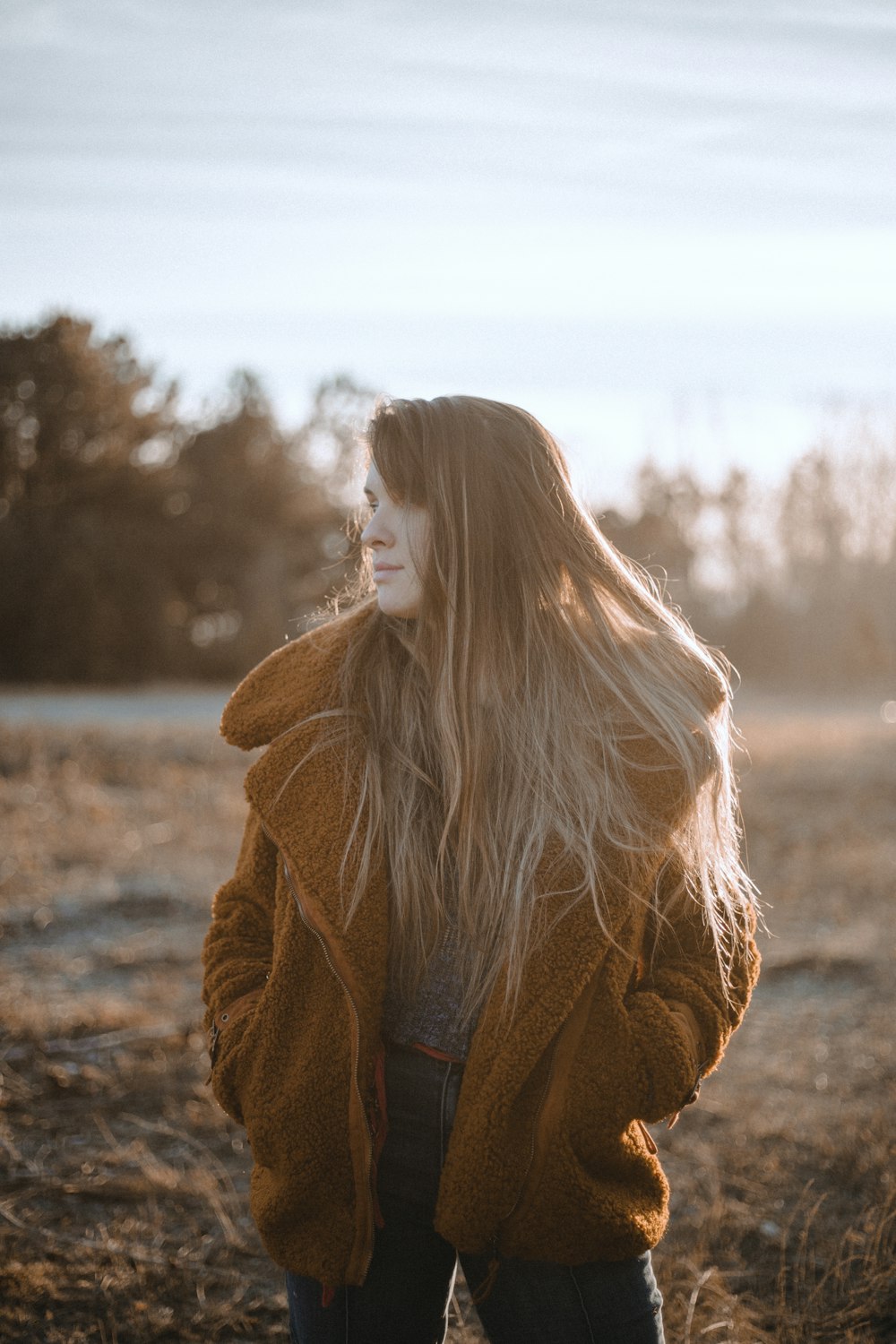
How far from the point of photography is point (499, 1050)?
1.62 meters

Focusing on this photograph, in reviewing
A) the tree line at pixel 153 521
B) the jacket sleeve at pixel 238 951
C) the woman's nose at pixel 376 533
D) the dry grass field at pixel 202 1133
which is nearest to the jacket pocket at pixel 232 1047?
the jacket sleeve at pixel 238 951

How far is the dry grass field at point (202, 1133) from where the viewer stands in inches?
101

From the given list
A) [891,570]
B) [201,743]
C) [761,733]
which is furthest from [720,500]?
[201,743]

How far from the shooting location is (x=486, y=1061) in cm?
163

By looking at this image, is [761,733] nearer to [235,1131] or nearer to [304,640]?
[235,1131]

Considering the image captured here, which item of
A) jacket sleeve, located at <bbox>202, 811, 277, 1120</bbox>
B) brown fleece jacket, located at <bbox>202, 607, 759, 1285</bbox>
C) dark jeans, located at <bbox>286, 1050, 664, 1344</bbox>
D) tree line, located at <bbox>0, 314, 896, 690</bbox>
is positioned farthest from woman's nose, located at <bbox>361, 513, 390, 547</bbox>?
tree line, located at <bbox>0, 314, 896, 690</bbox>

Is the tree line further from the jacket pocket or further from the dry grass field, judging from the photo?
the jacket pocket

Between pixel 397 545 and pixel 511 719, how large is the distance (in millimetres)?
356

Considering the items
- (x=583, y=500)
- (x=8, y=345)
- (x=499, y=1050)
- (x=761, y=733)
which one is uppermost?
(x=8, y=345)

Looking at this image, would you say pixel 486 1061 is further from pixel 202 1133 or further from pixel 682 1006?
pixel 202 1133

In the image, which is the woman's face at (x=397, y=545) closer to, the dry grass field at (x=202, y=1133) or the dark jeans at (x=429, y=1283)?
the dark jeans at (x=429, y=1283)

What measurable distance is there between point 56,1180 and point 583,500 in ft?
7.95

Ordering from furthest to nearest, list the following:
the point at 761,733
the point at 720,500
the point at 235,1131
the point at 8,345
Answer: the point at 720,500 < the point at 8,345 < the point at 761,733 < the point at 235,1131

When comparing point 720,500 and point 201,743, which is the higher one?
point 720,500
